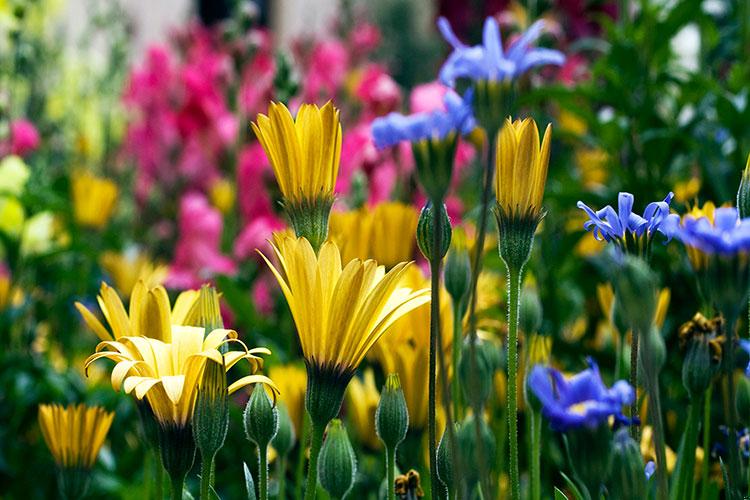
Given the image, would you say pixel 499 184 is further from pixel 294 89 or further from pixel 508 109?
pixel 294 89

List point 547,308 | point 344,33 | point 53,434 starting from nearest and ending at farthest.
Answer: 1. point 53,434
2. point 547,308
3. point 344,33

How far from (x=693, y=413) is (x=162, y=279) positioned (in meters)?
0.89

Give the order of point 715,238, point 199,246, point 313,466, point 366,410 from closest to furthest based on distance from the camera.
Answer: point 715,238, point 313,466, point 366,410, point 199,246

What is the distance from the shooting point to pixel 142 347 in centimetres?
45

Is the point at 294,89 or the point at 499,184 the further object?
the point at 294,89

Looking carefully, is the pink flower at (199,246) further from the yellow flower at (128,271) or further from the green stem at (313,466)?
the green stem at (313,466)

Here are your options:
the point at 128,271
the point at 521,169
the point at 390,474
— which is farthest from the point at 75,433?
the point at 128,271

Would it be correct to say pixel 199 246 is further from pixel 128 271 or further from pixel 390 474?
pixel 390 474

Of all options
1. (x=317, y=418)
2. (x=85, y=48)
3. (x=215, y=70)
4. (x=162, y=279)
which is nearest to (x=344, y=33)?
(x=215, y=70)

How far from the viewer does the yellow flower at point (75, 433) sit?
62cm

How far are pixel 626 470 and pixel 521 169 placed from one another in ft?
0.54

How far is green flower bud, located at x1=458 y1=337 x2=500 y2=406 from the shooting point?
1.24ft

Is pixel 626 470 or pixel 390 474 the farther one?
pixel 390 474

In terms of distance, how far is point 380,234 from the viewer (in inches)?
30.2
